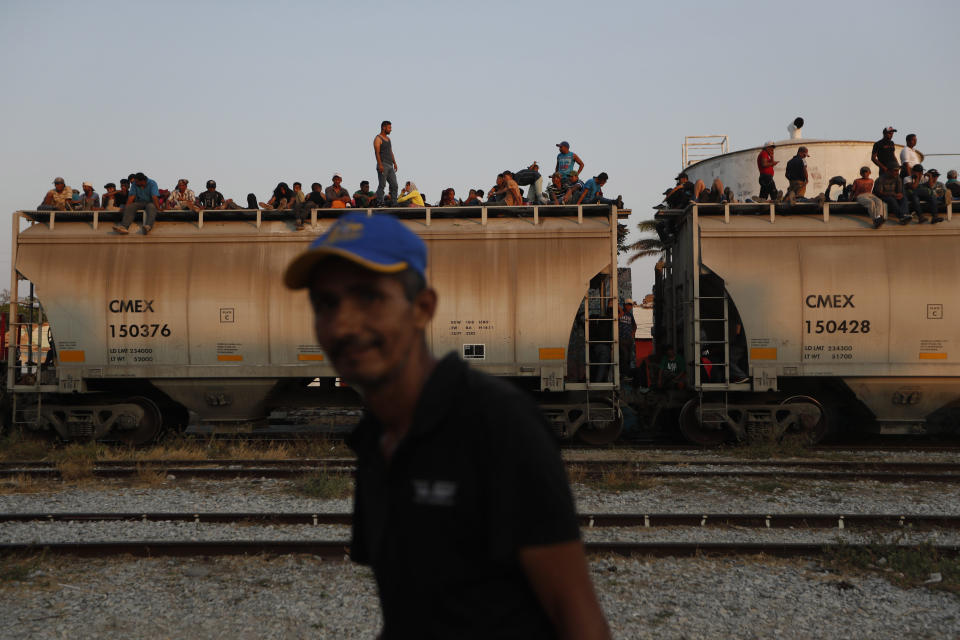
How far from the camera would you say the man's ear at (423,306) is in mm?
1439

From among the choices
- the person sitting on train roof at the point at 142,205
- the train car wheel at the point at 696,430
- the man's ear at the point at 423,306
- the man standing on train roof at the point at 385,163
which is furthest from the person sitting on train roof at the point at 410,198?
the man's ear at the point at 423,306

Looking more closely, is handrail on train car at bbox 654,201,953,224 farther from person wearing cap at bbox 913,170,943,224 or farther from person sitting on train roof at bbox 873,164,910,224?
person sitting on train roof at bbox 873,164,910,224

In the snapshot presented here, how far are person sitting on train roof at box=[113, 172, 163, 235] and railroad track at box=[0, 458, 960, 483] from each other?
408 centimetres

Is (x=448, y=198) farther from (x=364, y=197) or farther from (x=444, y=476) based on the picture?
(x=444, y=476)

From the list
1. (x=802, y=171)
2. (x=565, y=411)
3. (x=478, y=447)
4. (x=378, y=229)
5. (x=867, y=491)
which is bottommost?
(x=867, y=491)

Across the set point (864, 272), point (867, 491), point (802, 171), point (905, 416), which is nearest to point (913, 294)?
point (864, 272)

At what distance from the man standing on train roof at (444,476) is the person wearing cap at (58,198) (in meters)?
13.2

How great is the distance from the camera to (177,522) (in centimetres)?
746

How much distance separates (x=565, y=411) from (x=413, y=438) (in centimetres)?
1070

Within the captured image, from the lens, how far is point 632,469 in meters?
9.85

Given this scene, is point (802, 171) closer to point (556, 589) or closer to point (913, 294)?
point (913, 294)

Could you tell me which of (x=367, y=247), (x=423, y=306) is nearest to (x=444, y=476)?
(x=423, y=306)

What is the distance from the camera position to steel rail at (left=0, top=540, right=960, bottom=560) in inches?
247

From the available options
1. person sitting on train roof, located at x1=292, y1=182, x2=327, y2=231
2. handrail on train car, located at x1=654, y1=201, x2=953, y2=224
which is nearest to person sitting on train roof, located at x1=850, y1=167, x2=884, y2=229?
handrail on train car, located at x1=654, y1=201, x2=953, y2=224
